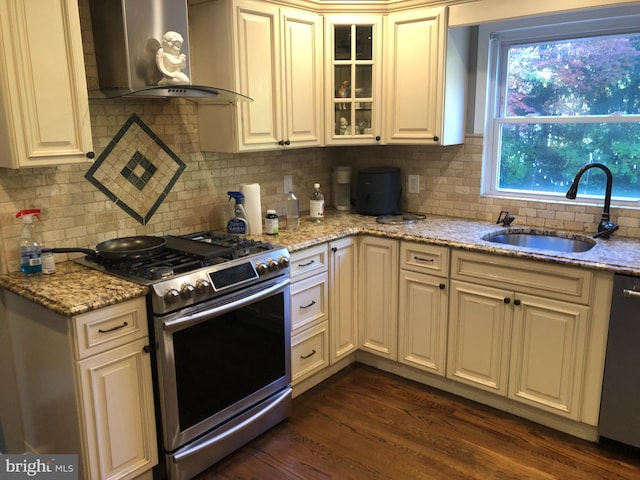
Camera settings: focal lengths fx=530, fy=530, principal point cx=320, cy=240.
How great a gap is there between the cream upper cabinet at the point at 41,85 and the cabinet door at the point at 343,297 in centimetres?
147

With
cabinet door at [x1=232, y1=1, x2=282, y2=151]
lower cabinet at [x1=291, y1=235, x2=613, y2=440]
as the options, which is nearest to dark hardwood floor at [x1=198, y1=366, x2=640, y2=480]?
lower cabinet at [x1=291, y1=235, x2=613, y2=440]

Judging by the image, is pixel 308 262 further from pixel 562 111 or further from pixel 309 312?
pixel 562 111

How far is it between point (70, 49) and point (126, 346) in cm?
117

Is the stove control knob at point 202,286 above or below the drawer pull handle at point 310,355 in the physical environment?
above

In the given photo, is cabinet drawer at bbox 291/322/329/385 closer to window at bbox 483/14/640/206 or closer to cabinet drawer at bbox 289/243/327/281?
cabinet drawer at bbox 289/243/327/281

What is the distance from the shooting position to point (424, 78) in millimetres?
3111

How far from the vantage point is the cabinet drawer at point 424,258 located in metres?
2.82

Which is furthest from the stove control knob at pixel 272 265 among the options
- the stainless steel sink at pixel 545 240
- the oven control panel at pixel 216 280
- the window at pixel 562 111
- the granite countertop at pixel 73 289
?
the window at pixel 562 111

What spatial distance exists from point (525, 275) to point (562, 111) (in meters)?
1.11

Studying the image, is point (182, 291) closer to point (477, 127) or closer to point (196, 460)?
point (196, 460)

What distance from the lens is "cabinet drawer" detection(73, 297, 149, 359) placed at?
6.21 ft

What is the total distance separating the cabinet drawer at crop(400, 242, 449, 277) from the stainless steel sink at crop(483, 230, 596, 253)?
285 millimetres

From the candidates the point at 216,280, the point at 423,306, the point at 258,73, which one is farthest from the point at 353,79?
the point at 216,280

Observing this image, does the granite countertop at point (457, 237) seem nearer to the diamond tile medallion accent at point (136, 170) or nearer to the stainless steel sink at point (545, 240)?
the stainless steel sink at point (545, 240)
